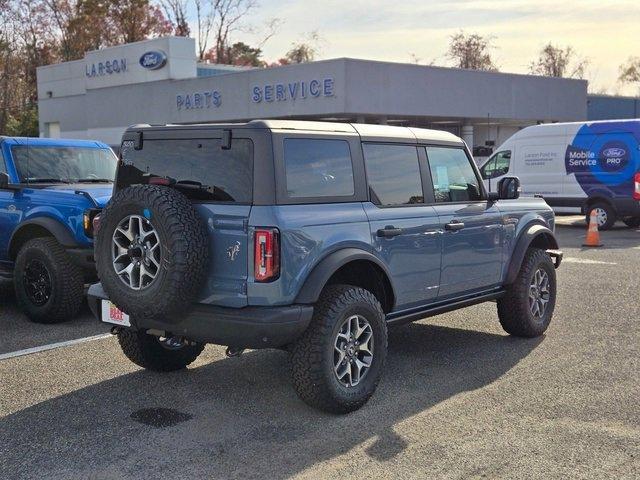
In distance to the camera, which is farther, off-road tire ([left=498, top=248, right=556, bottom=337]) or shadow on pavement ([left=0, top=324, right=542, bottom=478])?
off-road tire ([left=498, top=248, right=556, bottom=337])

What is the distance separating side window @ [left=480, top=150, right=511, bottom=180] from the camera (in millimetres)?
19000

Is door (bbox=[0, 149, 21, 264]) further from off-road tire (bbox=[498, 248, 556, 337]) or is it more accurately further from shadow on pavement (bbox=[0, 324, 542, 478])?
off-road tire (bbox=[498, 248, 556, 337])

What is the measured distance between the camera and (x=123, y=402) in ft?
17.0

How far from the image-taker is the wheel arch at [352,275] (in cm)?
463

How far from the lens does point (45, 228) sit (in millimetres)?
7652

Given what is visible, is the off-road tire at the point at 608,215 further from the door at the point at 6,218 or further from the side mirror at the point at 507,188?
the door at the point at 6,218

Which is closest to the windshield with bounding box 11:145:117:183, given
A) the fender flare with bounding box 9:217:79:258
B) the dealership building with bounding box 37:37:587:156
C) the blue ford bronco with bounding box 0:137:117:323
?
the blue ford bronco with bounding box 0:137:117:323

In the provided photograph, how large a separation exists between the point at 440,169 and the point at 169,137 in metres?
2.27

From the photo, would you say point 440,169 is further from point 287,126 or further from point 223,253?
point 223,253

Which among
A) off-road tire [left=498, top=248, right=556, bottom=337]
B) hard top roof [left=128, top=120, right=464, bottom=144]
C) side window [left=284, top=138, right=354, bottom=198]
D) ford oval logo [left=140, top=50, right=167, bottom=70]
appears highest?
ford oval logo [left=140, top=50, right=167, bottom=70]

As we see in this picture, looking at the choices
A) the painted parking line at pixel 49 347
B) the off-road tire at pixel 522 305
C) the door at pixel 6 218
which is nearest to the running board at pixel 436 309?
the off-road tire at pixel 522 305

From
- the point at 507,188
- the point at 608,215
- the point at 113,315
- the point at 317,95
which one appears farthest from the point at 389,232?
the point at 317,95

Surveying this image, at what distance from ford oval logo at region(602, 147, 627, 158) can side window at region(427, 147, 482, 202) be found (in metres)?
11.1

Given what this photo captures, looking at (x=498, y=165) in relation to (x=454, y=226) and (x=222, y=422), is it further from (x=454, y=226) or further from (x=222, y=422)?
(x=222, y=422)
